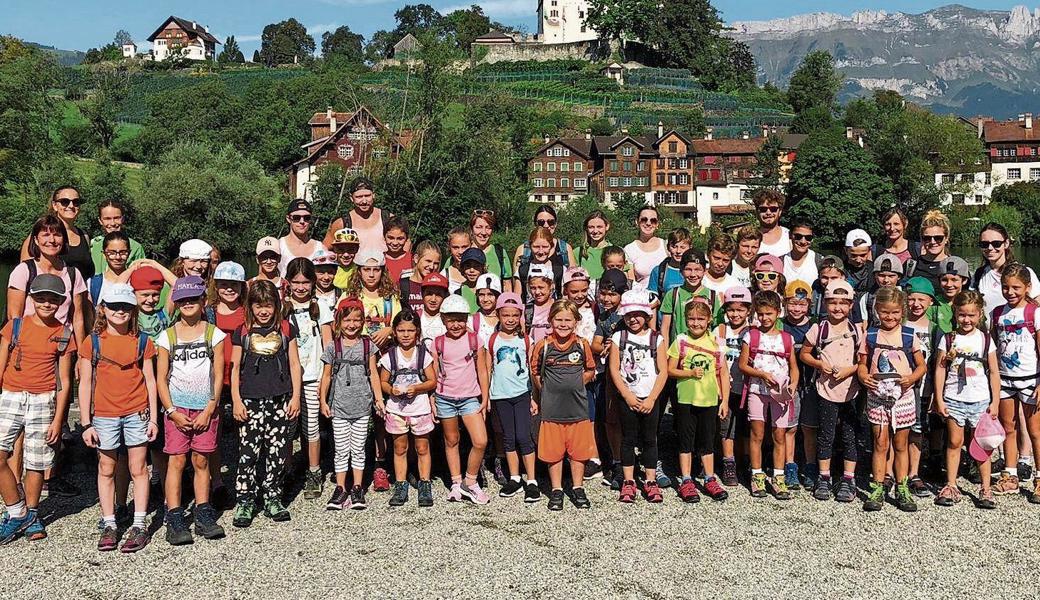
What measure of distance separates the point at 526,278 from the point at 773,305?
2.19 meters

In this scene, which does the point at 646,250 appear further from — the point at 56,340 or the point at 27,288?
the point at 27,288

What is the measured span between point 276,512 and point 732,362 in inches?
141

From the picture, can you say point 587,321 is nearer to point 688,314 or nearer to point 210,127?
point 688,314

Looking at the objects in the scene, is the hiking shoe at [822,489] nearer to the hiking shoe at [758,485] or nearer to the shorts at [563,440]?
the hiking shoe at [758,485]

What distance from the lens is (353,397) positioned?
6.00 m

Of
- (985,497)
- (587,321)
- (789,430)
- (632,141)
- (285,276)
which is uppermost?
(632,141)

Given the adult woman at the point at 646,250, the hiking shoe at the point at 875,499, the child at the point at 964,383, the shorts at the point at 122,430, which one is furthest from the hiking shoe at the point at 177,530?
the child at the point at 964,383

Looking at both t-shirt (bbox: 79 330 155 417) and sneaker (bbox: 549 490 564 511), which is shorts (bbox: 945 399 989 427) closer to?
sneaker (bbox: 549 490 564 511)

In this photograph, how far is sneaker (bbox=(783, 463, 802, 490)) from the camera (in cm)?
621

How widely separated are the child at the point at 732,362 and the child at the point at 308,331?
304 cm

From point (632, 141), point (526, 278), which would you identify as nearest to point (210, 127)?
point (632, 141)

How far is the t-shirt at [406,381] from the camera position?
6.05m

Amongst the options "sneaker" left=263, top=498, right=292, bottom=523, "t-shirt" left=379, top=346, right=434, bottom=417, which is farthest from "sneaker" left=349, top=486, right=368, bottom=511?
"t-shirt" left=379, top=346, right=434, bottom=417

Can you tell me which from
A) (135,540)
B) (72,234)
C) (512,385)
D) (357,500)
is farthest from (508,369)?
(72,234)
